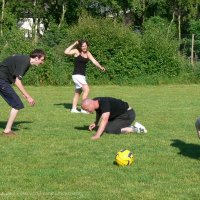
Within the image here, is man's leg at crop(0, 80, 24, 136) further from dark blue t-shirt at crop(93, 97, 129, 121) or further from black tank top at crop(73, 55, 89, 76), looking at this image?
black tank top at crop(73, 55, 89, 76)

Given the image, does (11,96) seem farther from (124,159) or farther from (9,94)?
(124,159)

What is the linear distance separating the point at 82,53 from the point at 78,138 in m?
4.73

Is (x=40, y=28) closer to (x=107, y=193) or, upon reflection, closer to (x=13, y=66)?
(x=13, y=66)

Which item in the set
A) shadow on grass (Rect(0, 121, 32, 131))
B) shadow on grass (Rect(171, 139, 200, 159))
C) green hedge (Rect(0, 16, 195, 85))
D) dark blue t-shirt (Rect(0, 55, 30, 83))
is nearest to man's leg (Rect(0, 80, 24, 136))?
dark blue t-shirt (Rect(0, 55, 30, 83))

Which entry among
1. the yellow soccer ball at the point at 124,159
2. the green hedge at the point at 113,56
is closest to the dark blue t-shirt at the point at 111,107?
the yellow soccer ball at the point at 124,159

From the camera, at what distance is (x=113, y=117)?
10.8m

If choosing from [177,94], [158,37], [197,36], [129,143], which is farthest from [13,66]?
[197,36]

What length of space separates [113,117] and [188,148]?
76.1 inches

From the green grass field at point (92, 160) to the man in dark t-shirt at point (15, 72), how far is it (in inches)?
28.0

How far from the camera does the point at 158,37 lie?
27906 mm

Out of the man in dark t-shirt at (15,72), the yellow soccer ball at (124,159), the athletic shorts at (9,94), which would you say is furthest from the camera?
the athletic shorts at (9,94)

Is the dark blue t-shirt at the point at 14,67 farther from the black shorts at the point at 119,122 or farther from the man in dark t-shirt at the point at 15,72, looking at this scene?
the black shorts at the point at 119,122

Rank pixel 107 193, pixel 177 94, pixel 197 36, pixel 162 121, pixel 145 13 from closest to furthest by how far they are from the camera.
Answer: pixel 107 193
pixel 162 121
pixel 177 94
pixel 197 36
pixel 145 13

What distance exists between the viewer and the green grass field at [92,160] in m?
6.59
